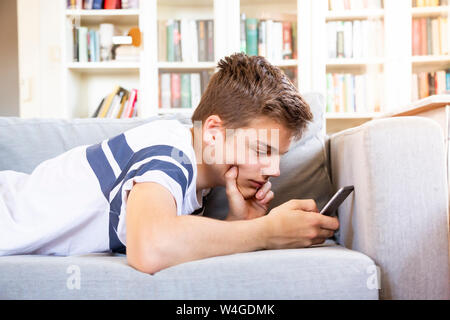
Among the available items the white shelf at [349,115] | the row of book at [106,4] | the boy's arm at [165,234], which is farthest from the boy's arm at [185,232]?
the row of book at [106,4]

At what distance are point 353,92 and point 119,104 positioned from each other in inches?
61.0

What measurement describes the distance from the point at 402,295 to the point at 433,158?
0.26 m

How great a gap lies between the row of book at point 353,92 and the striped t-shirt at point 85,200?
2.18 meters

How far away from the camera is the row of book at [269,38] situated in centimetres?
309

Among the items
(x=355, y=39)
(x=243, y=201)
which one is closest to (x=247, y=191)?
(x=243, y=201)

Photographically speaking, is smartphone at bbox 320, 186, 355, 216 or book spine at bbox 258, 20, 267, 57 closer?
smartphone at bbox 320, 186, 355, 216

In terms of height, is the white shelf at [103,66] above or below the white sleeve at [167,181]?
above

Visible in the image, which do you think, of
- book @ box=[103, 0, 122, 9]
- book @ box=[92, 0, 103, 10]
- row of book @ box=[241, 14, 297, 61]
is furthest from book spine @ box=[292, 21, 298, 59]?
book @ box=[92, 0, 103, 10]

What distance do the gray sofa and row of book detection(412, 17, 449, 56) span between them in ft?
7.41

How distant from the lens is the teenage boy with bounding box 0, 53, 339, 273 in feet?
2.98

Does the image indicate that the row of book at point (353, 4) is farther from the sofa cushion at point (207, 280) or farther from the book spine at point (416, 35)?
the sofa cushion at point (207, 280)

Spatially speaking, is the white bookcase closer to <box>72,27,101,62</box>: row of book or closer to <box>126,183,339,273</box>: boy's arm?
<box>72,27,101,62</box>: row of book

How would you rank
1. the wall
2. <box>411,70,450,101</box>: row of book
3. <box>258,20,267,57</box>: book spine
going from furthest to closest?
the wall
<box>258,20,267,57</box>: book spine
<box>411,70,450,101</box>: row of book

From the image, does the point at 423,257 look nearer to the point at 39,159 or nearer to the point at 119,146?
the point at 119,146
